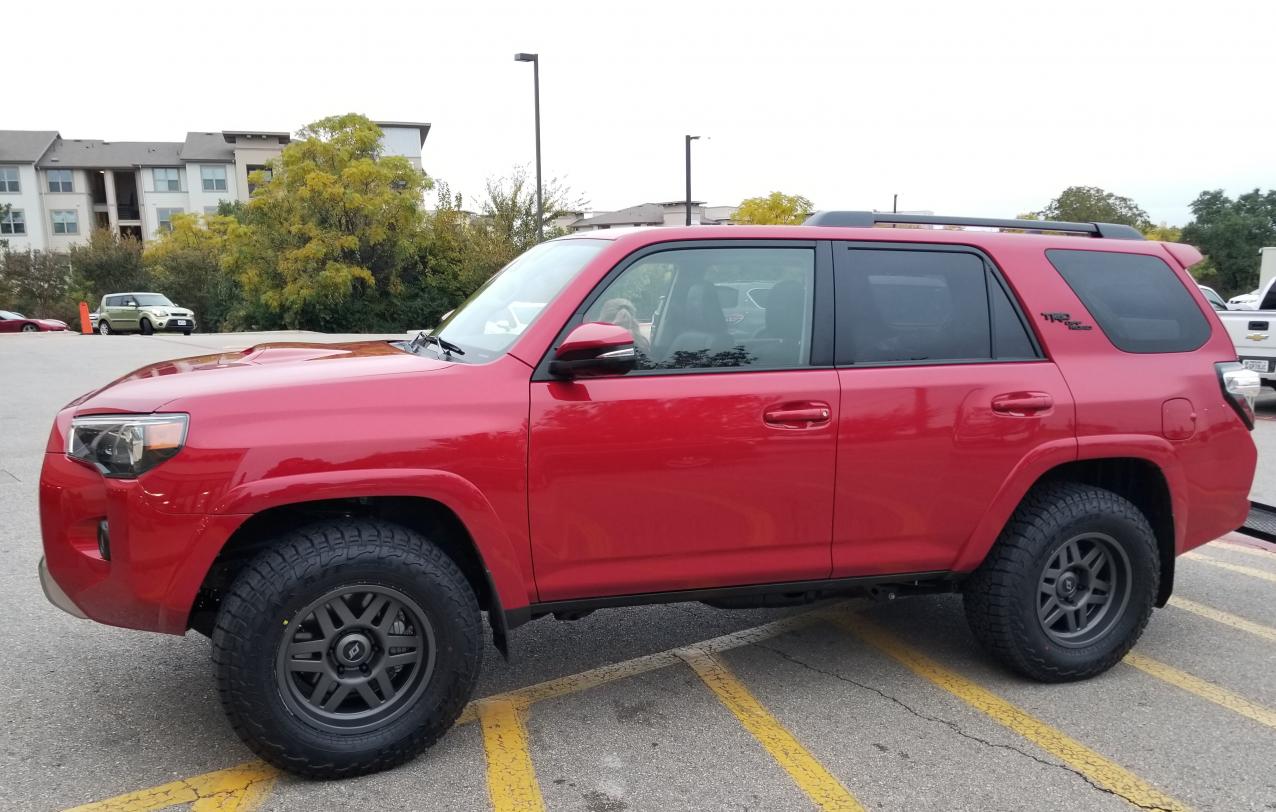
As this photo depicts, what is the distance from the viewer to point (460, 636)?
10.1 ft

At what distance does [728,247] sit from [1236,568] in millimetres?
4017

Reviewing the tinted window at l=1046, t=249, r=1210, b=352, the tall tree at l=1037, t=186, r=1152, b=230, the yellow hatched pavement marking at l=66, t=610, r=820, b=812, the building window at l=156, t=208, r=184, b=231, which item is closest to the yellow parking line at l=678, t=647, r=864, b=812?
the yellow hatched pavement marking at l=66, t=610, r=820, b=812

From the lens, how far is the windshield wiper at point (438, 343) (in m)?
3.53

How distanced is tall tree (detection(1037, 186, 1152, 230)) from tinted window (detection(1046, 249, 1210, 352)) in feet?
170

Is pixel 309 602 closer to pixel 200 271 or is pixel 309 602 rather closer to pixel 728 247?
pixel 728 247

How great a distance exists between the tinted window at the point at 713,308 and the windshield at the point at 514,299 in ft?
0.74

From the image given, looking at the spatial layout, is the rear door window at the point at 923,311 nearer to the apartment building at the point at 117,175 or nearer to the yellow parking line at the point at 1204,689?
the yellow parking line at the point at 1204,689

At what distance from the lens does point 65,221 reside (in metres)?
65.0

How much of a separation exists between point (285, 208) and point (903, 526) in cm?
3502

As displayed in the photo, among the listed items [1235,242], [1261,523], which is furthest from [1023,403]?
[1235,242]

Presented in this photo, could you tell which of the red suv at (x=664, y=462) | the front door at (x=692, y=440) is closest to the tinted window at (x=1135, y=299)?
the red suv at (x=664, y=462)

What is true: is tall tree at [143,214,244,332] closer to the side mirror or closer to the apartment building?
the apartment building

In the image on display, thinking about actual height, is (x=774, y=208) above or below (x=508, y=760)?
above

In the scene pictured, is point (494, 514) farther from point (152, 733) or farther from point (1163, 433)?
point (1163, 433)
